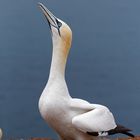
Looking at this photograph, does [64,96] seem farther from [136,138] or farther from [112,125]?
[136,138]

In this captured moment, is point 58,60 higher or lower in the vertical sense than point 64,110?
higher

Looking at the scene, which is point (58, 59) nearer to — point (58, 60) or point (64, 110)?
point (58, 60)

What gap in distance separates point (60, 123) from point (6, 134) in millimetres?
854

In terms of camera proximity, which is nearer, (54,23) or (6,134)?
(54,23)

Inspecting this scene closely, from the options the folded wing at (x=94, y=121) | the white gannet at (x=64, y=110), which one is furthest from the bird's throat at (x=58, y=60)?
the folded wing at (x=94, y=121)

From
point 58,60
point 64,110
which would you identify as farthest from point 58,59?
point 64,110

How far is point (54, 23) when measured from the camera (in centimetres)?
143

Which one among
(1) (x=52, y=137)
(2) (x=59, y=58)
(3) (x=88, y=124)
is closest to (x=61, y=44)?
(2) (x=59, y=58)

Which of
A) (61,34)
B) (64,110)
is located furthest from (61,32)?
(64,110)

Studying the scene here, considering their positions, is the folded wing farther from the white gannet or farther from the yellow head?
the yellow head

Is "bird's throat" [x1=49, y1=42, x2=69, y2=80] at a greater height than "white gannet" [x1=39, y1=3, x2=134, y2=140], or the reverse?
"bird's throat" [x1=49, y1=42, x2=69, y2=80]

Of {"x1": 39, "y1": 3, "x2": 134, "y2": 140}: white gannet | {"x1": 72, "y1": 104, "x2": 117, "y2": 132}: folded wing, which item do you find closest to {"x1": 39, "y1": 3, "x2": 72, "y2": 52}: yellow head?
{"x1": 39, "y1": 3, "x2": 134, "y2": 140}: white gannet

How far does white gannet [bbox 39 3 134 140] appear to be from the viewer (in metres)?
1.35

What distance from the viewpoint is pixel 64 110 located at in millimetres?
1357
